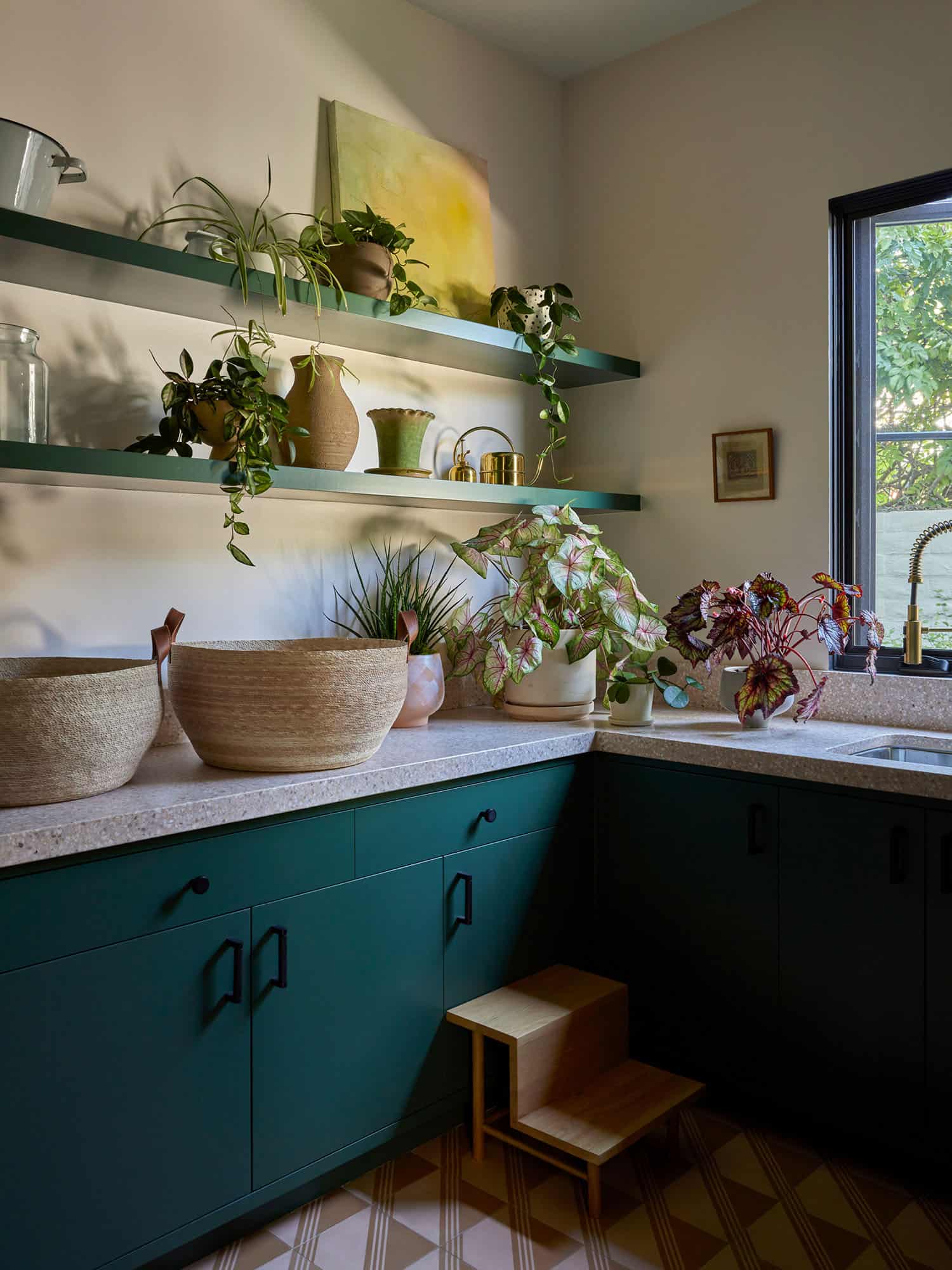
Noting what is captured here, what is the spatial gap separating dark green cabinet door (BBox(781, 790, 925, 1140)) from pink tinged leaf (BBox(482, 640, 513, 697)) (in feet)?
2.27

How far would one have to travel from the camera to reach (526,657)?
7.80 feet

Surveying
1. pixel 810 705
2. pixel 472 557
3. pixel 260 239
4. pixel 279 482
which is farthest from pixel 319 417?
pixel 810 705

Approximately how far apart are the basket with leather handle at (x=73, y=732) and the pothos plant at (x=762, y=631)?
1.25 metres

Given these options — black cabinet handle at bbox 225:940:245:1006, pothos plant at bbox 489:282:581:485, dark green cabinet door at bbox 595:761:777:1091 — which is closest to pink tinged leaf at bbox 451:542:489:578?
pothos plant at bbox 489:282:581:485

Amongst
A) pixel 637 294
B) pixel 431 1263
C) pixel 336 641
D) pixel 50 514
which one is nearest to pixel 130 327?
pixel 50 514

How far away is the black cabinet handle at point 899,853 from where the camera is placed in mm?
1859

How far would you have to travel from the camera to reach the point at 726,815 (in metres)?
2.11

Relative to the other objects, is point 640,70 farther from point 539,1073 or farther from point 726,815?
point 539,1073

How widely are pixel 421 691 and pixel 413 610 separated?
23 cm

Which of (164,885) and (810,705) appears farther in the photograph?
(810,705)

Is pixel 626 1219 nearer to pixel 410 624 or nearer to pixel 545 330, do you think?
pixel 410 624

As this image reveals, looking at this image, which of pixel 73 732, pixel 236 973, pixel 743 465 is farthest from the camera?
pixel 743 465

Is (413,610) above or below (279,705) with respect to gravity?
above

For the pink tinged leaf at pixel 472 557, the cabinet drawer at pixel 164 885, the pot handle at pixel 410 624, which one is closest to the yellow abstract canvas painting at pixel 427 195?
the pink tinged leaf at pixel 472 557
